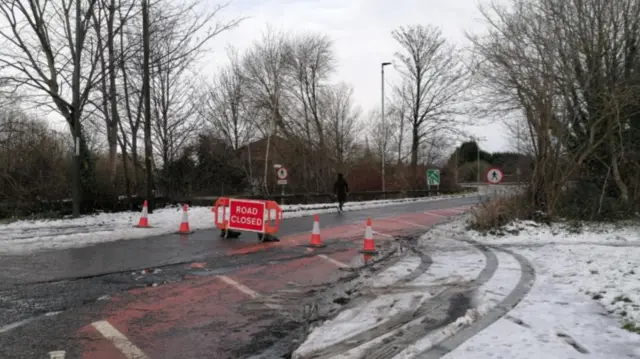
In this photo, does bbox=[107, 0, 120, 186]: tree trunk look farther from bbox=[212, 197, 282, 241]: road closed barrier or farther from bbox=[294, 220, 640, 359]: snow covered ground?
bbox=[294, 220, 640, 359]: snow covered ground

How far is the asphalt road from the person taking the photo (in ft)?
16.7

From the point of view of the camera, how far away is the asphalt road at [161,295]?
510 centimetres

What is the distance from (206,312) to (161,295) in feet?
3.70

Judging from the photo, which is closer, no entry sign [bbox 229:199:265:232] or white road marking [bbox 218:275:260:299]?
white road marking [bbox 218:275:260:299]

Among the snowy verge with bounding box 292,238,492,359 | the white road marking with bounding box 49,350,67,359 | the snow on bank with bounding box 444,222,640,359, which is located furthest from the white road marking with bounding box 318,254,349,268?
the white road marking with bounding box 49,350,67,359

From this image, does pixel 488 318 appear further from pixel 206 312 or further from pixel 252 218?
pixel 252 218

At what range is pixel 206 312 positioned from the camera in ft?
20.7

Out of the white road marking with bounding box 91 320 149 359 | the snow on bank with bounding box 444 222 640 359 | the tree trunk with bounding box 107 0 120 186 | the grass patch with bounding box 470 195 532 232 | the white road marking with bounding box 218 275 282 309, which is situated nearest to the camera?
the snow on bank with bounding box 444 222 640 359

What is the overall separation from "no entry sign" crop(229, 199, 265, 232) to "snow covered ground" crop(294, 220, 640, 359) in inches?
163

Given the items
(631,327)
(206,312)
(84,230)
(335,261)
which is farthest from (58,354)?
(84,230)

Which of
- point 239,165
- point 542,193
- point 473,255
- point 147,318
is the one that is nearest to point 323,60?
point 239,165

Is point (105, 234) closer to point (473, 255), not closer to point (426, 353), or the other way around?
point (473, 255)

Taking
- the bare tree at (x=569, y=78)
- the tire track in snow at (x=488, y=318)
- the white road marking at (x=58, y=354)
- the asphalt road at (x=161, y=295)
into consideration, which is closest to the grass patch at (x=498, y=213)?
the bare tree at (x=569, y=78)

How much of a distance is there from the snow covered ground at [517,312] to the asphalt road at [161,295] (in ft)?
3.11
